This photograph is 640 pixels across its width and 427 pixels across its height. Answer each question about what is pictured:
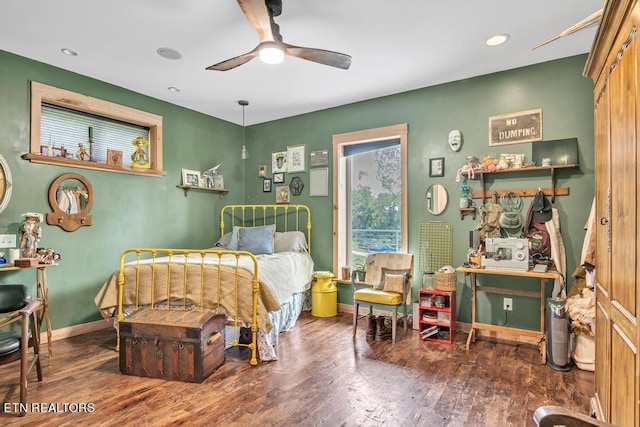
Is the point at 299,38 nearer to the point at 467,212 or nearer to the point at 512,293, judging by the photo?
the point at 467,212

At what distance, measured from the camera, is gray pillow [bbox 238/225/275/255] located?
14.3 feet

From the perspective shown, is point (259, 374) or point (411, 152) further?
point (411, 152)

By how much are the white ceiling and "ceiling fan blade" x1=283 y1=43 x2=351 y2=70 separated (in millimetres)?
281

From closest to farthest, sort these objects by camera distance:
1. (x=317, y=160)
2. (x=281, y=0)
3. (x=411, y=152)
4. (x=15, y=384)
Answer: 1. (x=281, y=0)
2. (x=15, y=384)
3. (x=411, y=152)
4. (x=317, y=160)

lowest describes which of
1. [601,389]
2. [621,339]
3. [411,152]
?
[601,389]

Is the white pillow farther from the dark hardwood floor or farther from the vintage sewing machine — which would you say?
the vintage sewing machine

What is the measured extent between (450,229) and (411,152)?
3.29ft

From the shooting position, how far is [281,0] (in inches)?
91.8

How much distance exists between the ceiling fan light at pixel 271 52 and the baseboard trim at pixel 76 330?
3297mm

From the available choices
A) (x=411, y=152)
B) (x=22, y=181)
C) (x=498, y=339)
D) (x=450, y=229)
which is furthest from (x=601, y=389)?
(x=22, y=181)

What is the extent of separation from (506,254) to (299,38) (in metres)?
2.63

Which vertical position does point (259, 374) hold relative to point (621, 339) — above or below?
below

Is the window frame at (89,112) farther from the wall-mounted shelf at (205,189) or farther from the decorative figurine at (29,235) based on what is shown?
the decorative figurine at (29,235)

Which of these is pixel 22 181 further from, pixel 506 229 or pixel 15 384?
pixel 506 229
